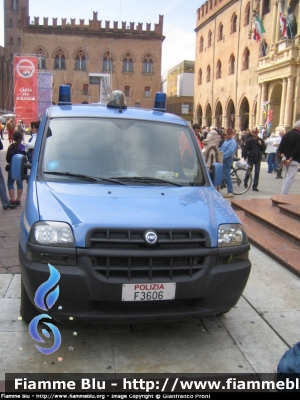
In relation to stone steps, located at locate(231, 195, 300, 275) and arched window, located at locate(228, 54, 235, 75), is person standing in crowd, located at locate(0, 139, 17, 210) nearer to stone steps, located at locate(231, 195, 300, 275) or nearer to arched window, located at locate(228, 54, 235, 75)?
stone steps, located at locate(231, 195, 300, 275)

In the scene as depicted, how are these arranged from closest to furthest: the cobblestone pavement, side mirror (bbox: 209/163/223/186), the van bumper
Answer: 1. the van bumper
2. side mirror (bbox: 209/163/223/186)
3. the cobblestone pavement

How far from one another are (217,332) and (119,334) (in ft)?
3.00

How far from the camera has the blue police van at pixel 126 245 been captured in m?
3.05

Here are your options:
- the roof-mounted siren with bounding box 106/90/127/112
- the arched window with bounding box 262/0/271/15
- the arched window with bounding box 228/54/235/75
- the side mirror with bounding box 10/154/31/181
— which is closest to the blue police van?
the side mirror with bounding box 10/154/31/181

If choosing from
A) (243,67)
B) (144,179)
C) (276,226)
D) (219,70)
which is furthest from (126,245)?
(219,70)

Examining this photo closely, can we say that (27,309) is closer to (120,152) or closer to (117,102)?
(120,152)

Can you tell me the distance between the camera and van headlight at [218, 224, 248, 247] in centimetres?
334

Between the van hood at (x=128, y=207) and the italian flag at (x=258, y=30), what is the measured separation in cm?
3517

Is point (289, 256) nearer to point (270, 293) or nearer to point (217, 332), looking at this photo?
point (270, 293)

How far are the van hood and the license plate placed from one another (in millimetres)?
441

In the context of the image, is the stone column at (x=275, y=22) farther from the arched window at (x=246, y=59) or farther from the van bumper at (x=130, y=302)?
the van bumper at (x=130, y=302)

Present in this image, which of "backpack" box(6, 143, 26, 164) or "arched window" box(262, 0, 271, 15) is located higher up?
"arched window" box(262, 0, 271, 15)

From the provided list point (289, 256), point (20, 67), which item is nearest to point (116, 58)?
point (20, 67)

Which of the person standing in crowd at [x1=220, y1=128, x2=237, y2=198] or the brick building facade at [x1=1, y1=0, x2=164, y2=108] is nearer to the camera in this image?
the person standing in crowd at [x1=220, y1=128, x2=237, y2=198]
